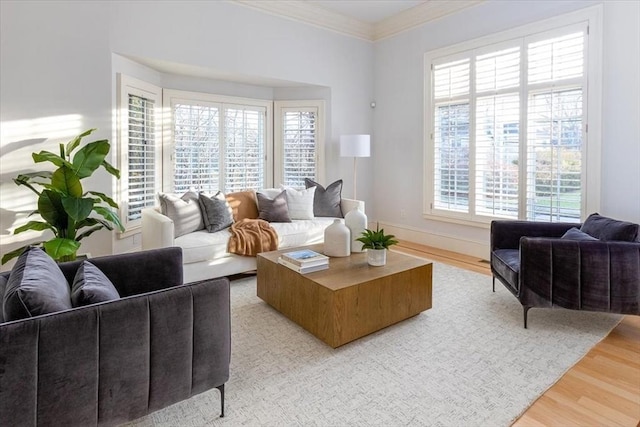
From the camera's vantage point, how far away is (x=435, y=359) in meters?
2.38

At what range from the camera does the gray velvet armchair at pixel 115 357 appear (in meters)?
1.29

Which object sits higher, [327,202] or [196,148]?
[196,148]

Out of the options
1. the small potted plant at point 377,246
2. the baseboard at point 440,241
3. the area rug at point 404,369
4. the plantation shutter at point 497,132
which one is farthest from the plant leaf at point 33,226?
the plantation shutter at point 497,132

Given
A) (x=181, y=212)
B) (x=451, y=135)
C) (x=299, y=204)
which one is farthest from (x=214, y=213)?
(x=451, y=135)

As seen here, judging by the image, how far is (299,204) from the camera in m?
4.73

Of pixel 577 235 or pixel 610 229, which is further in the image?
pixel 577 235

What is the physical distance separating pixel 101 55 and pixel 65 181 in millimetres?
1534

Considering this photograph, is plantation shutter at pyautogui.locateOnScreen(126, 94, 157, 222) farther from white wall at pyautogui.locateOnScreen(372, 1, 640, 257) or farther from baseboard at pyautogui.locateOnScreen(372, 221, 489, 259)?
baseboard at pyautogui.locateOnScreen(372, 221, 489, 259)

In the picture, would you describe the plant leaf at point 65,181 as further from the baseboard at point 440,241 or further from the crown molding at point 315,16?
the baseboard at point 440,241

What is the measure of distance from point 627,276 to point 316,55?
456 cm

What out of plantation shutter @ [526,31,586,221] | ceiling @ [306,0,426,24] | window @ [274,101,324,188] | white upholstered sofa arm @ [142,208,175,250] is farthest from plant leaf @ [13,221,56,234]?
plantation shutter @ [526,31,586,221]

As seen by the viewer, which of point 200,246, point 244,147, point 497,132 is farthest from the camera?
point 244,147

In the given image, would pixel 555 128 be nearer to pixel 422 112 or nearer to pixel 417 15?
pixel 422 112

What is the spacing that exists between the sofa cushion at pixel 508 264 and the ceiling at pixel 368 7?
12.4 ft
